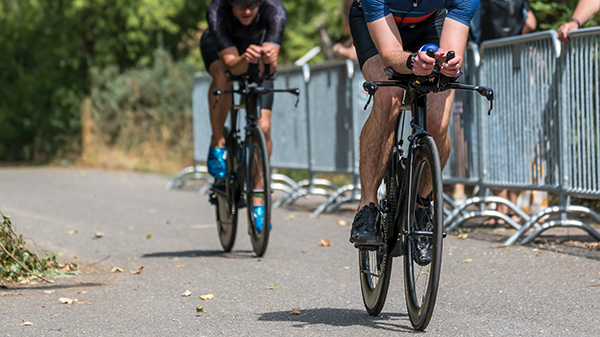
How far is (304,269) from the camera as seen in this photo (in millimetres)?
6242

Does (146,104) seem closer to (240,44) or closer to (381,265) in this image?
(240,44)

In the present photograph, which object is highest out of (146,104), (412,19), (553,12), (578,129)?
(553,12)

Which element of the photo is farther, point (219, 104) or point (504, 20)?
point (504, 20)

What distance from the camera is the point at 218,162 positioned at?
729 centimetres

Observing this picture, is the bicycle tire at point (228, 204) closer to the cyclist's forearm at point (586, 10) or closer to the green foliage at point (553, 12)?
the cyclist's forearm at point (586, 10)

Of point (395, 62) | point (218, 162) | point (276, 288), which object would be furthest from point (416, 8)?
point (218, 162)

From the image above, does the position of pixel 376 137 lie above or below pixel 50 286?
above

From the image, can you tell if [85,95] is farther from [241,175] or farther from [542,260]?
[542,260]

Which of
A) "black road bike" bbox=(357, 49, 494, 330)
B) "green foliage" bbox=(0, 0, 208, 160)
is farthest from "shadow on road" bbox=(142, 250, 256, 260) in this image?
"green foliage" bbox=(0, 0, 208, 160)

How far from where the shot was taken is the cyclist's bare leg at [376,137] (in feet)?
14.5

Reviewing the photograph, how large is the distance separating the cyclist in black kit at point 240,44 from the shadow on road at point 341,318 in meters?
2.06

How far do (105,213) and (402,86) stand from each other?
6841 millimetres

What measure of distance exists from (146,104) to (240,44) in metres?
13.6

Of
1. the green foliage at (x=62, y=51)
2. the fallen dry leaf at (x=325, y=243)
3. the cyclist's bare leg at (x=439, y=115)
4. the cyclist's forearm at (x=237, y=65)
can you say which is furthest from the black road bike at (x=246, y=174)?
the green foliage at (x=62, y=51)
